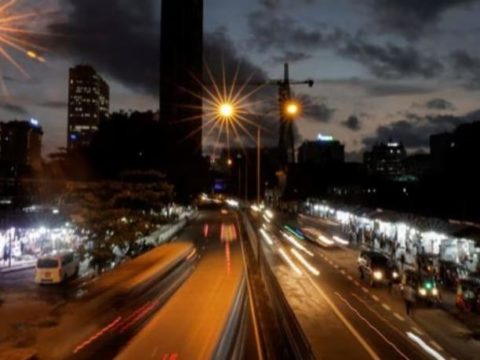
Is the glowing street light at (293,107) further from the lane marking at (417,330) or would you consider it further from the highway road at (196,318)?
the lane marking at (417,330)

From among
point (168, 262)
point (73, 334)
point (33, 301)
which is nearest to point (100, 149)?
point (168, 262)

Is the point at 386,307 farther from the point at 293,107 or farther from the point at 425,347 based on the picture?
the point at 293,107

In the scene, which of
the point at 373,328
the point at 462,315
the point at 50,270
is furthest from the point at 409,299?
the point at 50,270

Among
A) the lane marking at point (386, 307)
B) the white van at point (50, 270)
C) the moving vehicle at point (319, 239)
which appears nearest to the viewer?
the lane marking at point (386, 307)

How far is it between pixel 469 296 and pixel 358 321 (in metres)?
4.72

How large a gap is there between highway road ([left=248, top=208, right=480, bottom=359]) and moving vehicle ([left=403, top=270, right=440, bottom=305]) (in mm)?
890

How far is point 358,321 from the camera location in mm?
22312

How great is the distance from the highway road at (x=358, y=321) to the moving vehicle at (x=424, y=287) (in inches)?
→ 35.0

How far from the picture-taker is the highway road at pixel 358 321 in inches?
725

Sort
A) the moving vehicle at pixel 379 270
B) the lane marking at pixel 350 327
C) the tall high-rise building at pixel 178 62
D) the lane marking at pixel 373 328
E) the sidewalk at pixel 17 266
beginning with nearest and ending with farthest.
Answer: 1. the lane marking at pixel 373 328
2. the lane marking at pixel 350 327
3. the moving vehicle at pixel 379 270
4. the sidewalk at pixel 17 266
5. the tall high-rise building at pixel 178 62

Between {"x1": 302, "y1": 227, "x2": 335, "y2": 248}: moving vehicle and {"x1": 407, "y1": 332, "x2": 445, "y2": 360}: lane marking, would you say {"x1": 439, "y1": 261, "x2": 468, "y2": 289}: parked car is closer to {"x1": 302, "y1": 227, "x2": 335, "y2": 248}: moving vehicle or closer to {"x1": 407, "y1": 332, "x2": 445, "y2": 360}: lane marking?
{"x1": 407, "y1": 332, "x2": 445, "y2": 360}: lane marking

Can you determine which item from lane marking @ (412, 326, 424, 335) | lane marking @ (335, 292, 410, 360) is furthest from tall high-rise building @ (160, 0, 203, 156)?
lane marking @ (412, 326, 424, 335)

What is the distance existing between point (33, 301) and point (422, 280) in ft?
54.3

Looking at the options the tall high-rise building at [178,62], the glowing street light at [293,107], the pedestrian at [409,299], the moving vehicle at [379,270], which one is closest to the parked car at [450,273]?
the moving vehicle at [379,270]
